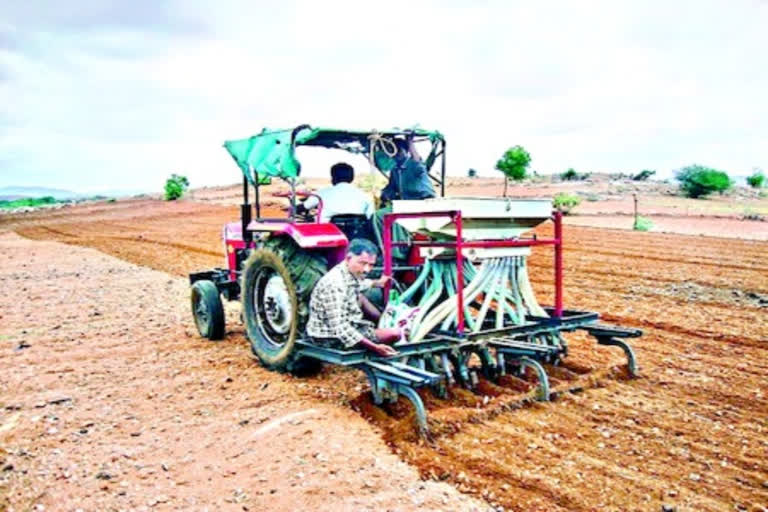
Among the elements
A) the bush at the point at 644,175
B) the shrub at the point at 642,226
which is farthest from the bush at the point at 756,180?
the shrub at the point at 642,226

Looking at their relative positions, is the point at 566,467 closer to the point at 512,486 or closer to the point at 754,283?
the point at 512,486

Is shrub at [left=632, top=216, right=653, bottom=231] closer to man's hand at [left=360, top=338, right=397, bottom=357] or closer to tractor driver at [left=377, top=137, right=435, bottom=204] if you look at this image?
tractor driver at [left=377, top=137, right=435, bottom=204]

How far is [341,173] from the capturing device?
6.65 m

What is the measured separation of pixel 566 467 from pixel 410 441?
38.7 inches

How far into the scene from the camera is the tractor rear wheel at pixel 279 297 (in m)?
5.93

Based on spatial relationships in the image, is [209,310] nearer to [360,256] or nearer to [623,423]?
[360,256]

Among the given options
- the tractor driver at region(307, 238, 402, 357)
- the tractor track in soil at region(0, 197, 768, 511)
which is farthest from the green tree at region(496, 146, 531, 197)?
the tractor driver at region(307, 238, 402, 357)

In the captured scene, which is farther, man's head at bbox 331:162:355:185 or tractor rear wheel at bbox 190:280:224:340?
tractor rear wheel at bbox 190:280:224:340

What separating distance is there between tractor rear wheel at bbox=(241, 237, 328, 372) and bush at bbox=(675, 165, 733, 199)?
40.2 meters

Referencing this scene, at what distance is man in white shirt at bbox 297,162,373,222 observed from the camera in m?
6.47

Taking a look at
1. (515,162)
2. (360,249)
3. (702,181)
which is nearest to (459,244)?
(360,249)

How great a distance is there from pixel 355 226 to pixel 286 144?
3.21 feet

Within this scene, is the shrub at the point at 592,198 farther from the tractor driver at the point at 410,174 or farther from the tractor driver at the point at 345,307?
the tractor driver at the point at 345,307

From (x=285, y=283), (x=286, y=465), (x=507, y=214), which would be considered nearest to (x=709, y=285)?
(x=507, y=214)
